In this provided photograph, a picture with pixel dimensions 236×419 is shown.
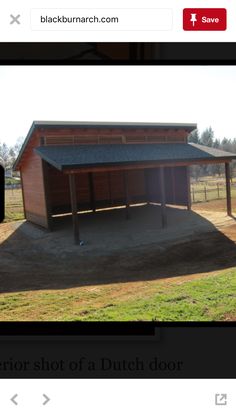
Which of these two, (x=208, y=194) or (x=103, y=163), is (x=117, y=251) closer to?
(x=103, y=163)

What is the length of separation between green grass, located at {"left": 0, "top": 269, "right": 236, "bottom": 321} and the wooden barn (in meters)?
4.37

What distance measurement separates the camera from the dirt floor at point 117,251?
762 centimetres

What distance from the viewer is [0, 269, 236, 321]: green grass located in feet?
15.6

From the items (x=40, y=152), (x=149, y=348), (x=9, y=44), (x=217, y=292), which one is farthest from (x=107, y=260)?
(x=9, y=44)

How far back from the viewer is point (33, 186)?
48.1 ft
